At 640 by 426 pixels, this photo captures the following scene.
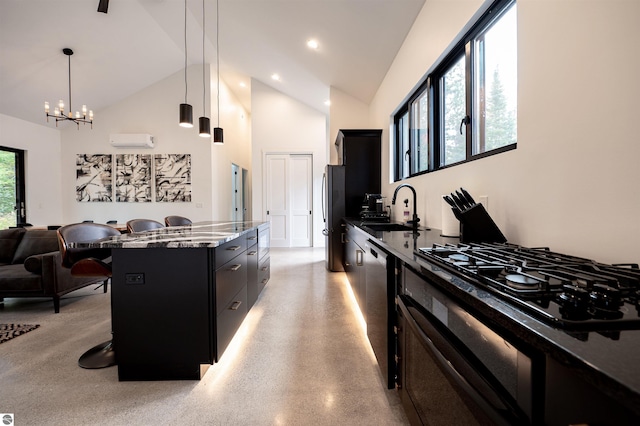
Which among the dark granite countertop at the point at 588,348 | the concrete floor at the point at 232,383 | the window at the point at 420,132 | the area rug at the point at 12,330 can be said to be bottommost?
the concrete floor at the point at 232,383

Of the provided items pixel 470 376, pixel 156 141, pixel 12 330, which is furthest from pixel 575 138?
pixel 156 141

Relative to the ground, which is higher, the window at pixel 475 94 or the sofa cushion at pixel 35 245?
the window at pixel 475 94

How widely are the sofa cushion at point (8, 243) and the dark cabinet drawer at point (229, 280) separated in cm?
316

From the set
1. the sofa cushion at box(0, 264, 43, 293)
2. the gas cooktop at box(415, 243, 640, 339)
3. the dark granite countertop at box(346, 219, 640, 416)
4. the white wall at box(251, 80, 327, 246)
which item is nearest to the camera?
the dark granite countertop at box(346, 219, 640, 416)

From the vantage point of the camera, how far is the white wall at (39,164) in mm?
5376

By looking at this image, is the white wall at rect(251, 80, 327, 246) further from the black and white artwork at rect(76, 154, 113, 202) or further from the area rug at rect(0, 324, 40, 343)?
the area rug at rect(0, 324, 40, 343)

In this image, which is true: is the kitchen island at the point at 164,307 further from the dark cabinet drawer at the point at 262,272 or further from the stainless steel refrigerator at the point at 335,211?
the stainless steel refrigerator at the point at 335,211

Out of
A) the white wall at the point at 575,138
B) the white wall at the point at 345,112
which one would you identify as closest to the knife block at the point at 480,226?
the white wall at the point at 575,138

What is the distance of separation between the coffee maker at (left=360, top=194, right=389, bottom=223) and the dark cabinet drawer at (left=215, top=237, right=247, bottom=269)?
1.64 meters

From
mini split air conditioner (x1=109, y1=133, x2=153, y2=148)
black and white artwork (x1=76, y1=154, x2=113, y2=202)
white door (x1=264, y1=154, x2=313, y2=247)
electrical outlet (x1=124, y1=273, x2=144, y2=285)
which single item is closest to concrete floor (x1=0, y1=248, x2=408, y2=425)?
electrical outlet (x1=124, y1=273, x2=144, y2=285)

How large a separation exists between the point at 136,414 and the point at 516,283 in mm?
1859

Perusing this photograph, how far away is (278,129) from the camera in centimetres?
714

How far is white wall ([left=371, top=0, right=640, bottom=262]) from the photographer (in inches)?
35.0

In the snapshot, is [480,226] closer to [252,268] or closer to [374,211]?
[252,268]
